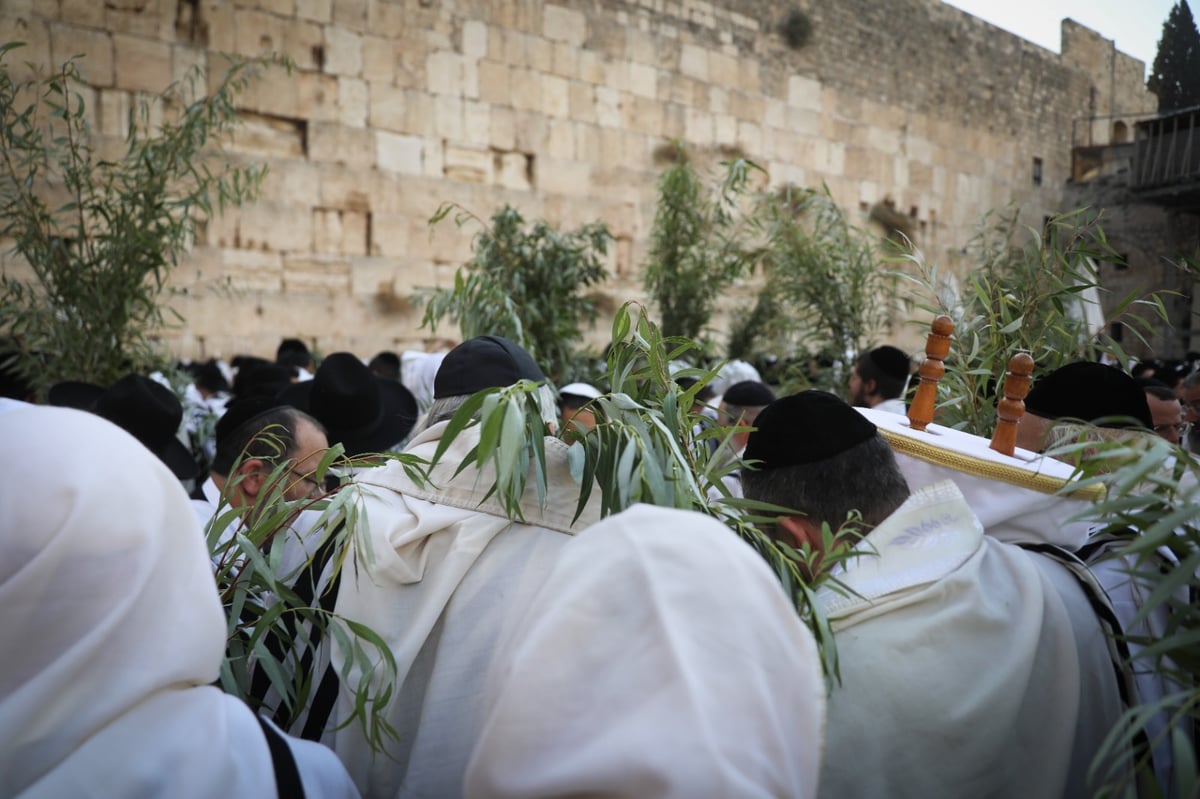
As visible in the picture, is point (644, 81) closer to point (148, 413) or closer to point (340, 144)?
point (340, 144)

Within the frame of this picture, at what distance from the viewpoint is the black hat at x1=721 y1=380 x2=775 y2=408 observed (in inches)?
201

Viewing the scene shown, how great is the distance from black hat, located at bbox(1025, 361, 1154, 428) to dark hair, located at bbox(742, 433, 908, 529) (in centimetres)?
86

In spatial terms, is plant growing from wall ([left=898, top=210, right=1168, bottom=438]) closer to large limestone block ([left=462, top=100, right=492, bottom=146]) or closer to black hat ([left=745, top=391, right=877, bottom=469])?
black hat ([left=745, top=391, right=877, bottom=469])

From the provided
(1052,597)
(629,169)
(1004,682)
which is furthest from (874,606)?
(629,169)

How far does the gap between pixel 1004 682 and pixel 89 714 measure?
4.51ft

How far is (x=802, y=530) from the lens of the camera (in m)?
1.74

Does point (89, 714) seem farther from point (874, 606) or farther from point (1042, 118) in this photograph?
point (1042, 118)

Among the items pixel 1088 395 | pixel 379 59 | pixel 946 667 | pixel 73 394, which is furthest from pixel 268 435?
pixel 379 59

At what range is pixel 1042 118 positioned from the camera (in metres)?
19.1

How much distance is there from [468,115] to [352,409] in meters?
8.36

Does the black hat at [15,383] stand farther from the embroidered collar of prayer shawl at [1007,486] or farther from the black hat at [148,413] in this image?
the embroidered collar of prayer shawl at [1007,486]

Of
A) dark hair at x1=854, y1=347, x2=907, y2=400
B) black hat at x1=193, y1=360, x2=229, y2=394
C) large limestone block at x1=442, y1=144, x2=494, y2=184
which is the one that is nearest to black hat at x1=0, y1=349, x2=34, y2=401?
black hat at x1=193, y1=360, x2=229, y2=394

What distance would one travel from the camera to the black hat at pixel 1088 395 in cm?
232

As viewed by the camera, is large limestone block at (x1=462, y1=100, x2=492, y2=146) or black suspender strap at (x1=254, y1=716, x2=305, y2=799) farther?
large limestone block at (x1=462, y1=100, x2=492, y2=146)
